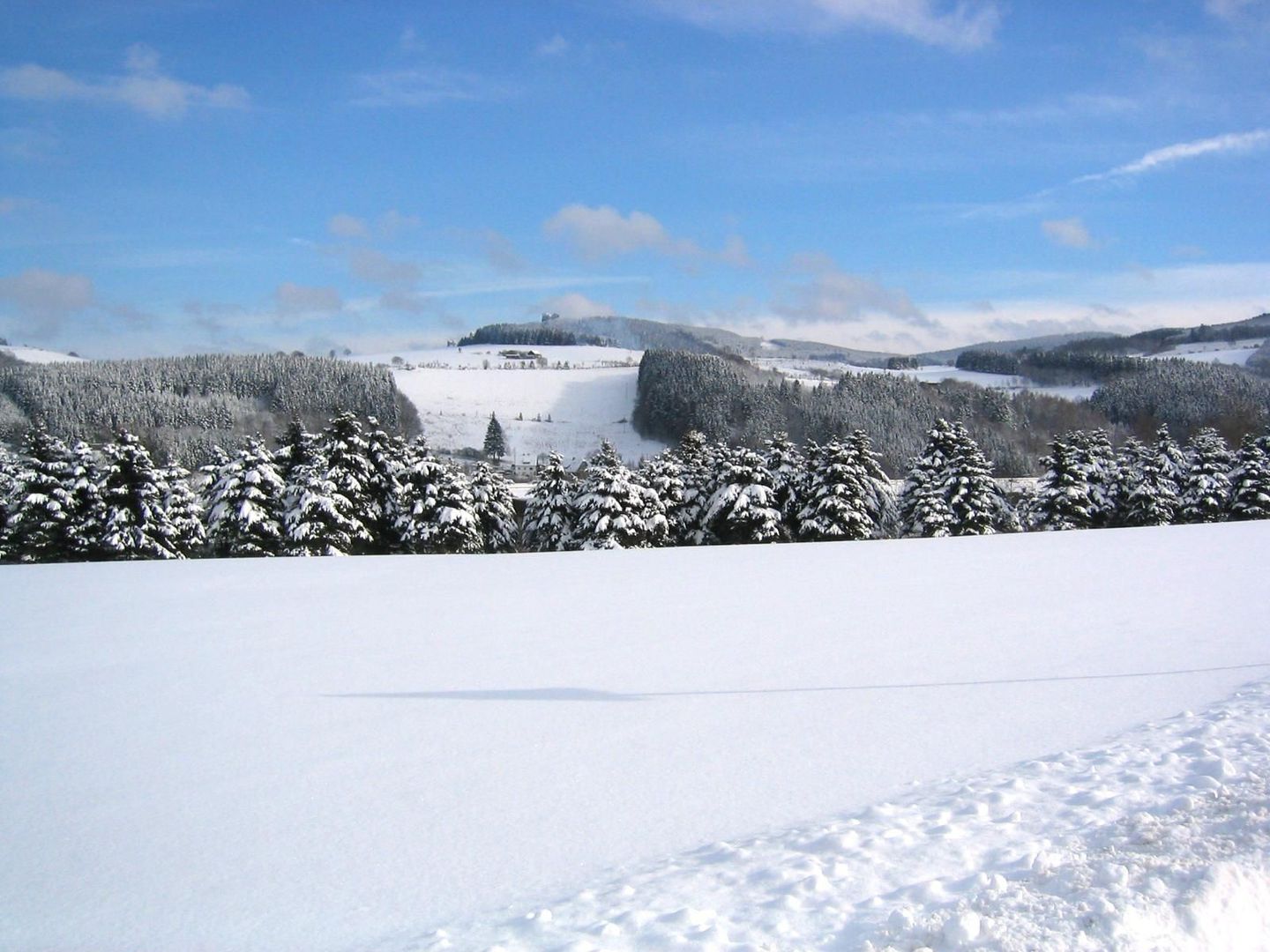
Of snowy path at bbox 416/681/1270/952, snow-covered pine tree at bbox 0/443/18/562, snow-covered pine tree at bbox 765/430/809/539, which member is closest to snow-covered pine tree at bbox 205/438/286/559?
snow-covered pine tree at bbox 0/443/18/562

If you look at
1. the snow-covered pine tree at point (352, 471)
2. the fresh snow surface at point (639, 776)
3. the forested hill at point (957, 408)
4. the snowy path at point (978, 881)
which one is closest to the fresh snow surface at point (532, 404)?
the forested hill at point (957, 408)

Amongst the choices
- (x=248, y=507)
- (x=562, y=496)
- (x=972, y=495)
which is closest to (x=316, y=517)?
(x=248, y=507)

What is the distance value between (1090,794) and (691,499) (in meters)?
32.6

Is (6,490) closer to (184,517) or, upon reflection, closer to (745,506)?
(184,517)

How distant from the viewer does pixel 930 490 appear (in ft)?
114

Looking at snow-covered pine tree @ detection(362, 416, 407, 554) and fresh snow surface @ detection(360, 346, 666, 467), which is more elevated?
fresh snow surface @ detection(360, 346, 666, 467)

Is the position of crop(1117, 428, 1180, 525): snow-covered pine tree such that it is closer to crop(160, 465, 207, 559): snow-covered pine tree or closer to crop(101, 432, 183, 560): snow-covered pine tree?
crop(160, 465, 207, 559): snow-covered pine tree

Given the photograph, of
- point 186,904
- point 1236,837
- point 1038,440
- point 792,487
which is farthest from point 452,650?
point 1038,440

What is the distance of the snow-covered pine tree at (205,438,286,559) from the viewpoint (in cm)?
2825

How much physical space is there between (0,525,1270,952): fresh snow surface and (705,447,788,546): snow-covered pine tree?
821 inches

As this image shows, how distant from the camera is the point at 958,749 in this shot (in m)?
6.07

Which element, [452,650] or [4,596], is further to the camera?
[4,596]

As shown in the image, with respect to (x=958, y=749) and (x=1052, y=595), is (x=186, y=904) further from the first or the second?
(x=1052, y=595)

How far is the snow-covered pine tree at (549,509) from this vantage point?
36312mm
